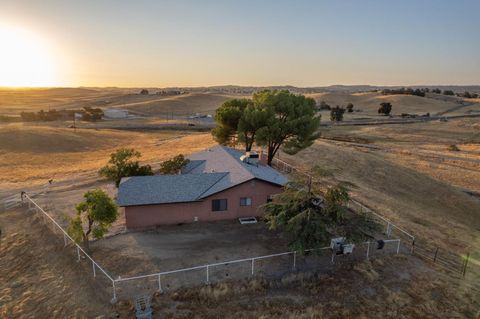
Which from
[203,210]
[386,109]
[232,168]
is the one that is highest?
[232,168]

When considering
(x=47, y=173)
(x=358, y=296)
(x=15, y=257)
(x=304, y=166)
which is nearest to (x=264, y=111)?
(x=304, y=166)

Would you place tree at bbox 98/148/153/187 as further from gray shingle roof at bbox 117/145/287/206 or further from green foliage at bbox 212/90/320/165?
green foliage at bbox 212/90/320/165

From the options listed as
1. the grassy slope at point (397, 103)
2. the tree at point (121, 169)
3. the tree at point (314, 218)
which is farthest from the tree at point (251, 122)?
the grassy slope at point (397, 103)

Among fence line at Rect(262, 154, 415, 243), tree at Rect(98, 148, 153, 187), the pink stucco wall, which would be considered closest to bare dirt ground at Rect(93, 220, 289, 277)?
the pink stucco wall

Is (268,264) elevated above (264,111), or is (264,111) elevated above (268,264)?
(264,111)

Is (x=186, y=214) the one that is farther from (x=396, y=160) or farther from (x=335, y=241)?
(x=396, y=160)

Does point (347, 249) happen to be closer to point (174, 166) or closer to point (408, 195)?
point (174, 166)

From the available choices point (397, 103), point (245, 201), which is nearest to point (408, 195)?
point (245, 201)
